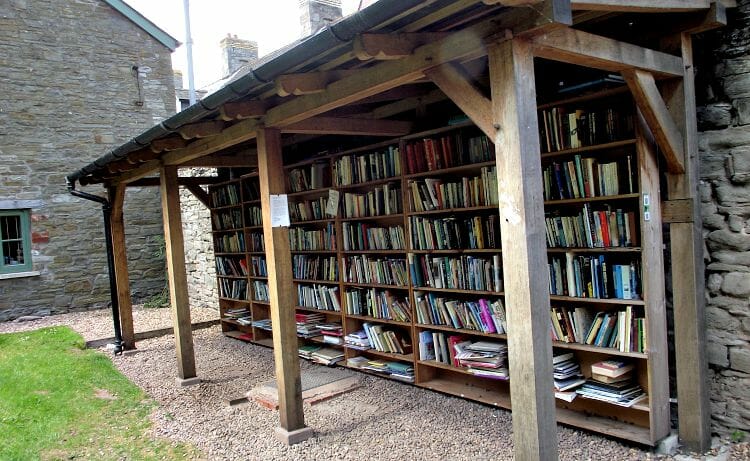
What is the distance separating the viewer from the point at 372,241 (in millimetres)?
4730

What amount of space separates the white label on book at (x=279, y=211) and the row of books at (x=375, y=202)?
3.93 ft

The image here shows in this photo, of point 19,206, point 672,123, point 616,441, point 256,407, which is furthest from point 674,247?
point 19,206

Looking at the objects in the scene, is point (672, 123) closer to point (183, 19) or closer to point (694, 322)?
point (694, 322)

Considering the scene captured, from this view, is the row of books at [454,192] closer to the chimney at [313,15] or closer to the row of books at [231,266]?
the row of books at [231,266]

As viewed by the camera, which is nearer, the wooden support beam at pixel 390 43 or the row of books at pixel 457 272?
the wooden support beam at pixel 390 43

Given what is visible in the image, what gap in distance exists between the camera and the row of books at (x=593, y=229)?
9.81 ft

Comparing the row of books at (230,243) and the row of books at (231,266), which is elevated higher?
the row of books at (230,243)

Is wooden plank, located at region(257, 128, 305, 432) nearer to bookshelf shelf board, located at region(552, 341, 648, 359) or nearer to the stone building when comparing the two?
bookshelf shelf board, located at region(552, 341, 648, 359)

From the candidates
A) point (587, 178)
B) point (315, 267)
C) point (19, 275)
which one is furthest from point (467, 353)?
point (19, 275)

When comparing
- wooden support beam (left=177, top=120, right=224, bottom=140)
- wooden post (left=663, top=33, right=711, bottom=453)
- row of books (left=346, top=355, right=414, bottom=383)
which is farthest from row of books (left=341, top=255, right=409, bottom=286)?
wooden post (left=663, top=33, right=711, bottom=453)

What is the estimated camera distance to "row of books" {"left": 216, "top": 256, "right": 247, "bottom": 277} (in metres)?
6.85

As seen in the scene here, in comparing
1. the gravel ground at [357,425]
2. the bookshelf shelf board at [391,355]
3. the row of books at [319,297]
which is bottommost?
the gravel ground at [357,425]

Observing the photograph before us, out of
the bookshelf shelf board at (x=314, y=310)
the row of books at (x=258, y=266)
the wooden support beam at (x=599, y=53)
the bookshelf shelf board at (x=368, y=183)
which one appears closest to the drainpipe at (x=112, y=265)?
the row of books at (x=258, y=266)

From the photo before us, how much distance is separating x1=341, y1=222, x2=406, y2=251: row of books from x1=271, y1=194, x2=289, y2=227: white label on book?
1211 millimetres
